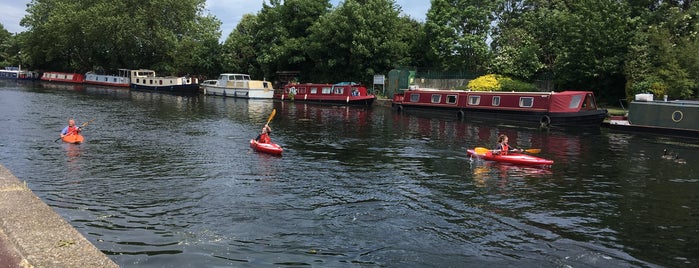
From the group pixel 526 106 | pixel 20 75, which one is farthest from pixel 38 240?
pixel 20 75

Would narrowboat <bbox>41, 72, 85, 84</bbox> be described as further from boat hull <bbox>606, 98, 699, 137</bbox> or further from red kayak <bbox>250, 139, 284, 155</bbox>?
boat hull <bbox>606, 98, 699, 137</bbox>

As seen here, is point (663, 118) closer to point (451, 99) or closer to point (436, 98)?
point (451, 99)

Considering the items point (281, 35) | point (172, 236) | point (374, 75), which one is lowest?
point (172, 236)

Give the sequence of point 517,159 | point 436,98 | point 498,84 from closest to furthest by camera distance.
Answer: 1. point 517,159
2. point 436,98
3. point 498,84

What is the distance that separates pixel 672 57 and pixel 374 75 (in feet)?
103

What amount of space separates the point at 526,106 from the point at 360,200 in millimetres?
27632

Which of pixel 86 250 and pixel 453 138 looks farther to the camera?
pixel 453 138

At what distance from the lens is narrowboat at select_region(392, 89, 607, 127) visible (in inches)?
1426

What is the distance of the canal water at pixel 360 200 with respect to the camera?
35.6ft

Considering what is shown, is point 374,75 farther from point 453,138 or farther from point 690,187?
point 690,187

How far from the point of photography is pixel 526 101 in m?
39.2

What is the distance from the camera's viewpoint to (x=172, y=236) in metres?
11.4

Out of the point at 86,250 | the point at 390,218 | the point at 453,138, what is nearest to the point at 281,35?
the point at 453,138

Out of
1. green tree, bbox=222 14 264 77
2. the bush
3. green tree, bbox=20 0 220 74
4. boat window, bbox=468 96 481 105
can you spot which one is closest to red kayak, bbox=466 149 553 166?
boat window, bbox=468 96 481 105
